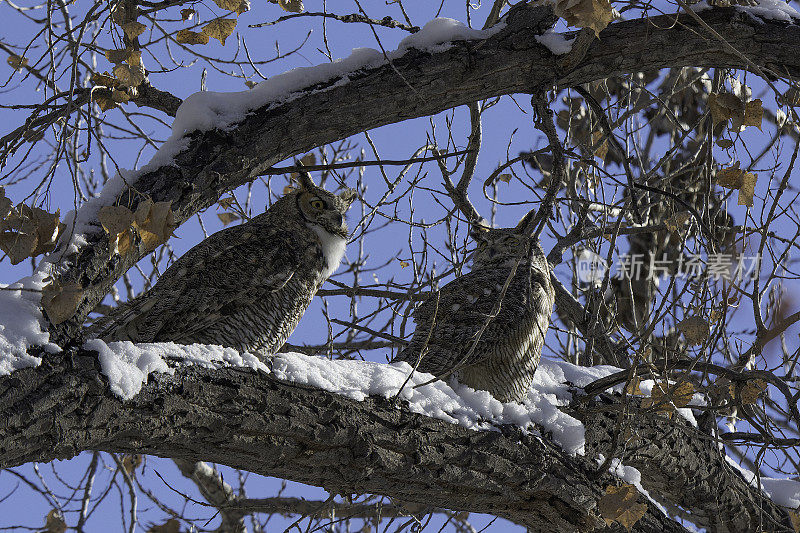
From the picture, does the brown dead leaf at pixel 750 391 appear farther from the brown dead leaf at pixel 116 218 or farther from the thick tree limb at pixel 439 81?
the brown dead leaf at pixel 116 218

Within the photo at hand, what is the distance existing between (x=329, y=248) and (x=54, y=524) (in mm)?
2164

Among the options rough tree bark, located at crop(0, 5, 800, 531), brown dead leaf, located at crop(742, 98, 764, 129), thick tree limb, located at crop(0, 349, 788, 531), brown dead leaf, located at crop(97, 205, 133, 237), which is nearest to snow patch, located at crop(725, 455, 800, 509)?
thick tree limb, located at crop(0, 349, 788, 531)

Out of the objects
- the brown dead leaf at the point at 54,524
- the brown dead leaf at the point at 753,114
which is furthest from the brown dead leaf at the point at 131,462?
the brown dead leaf at the point at 753,114

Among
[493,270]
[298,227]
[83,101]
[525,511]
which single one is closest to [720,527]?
[525,511]

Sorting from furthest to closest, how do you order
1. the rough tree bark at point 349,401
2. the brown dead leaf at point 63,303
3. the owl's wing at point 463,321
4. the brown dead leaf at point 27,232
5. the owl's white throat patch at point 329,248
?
the owl's white throat patch at point 329,248, the owl's wing at point 463,321, the brown dead leaf at point 27,232, the rough tree bark at point 349,401, the brown dead leaf at point 63,303

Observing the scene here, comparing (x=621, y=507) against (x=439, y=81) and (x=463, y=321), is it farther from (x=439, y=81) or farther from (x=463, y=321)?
(x=439, y=81)

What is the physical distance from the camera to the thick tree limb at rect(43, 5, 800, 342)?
2629 millimetres

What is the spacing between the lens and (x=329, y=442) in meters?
2.56

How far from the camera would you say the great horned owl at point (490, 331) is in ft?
12.2

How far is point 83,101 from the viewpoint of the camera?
2.84 meters

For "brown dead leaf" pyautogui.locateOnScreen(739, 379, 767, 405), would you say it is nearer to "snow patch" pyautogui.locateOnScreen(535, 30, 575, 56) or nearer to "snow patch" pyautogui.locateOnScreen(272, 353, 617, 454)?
"snow patch" pyautogui.locateOnScreen(272, 353, 617, 454)

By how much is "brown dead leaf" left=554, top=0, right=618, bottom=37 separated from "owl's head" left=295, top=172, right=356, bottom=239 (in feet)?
6.99

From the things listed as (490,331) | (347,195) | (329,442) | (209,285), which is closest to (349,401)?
(329,442)

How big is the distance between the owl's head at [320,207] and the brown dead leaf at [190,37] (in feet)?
2.84
